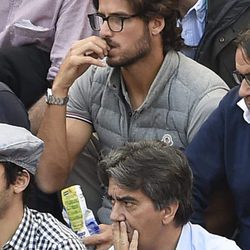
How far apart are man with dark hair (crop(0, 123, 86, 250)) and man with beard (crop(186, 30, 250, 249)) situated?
2.06 feet

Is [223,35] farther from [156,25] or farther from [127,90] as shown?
[127,90]

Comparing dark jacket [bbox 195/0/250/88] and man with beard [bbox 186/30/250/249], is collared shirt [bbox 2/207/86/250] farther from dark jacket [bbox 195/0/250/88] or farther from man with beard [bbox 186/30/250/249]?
dark jacket [bbox 195/0/250/88]

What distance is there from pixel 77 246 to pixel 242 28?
1.39 meters

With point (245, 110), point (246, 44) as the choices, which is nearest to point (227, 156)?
point (245, 110)

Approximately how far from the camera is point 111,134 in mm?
3182

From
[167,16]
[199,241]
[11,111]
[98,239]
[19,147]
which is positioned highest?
[167,16]

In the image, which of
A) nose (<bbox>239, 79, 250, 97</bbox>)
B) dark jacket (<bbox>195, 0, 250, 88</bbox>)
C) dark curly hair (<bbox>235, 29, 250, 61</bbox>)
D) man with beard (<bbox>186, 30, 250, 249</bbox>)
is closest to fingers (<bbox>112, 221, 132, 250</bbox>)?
man with beard (<bbox>186, 30, 250, 249</bbox>)

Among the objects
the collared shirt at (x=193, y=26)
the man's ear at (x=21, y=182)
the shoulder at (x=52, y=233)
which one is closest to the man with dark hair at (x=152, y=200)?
the shoulder at (x=52, y=233)

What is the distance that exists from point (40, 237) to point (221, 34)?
4.54ft

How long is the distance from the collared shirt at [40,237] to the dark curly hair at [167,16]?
0.98 m

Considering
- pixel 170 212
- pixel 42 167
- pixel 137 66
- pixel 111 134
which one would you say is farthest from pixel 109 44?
pixel 170 212

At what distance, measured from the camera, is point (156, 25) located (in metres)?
3.12

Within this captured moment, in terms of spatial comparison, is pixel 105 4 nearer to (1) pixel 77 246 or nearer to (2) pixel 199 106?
(2) pixel 199 106

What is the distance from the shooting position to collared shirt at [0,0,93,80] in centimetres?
358
